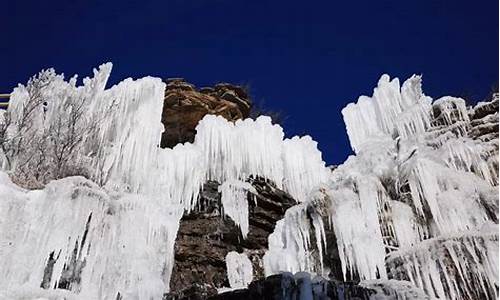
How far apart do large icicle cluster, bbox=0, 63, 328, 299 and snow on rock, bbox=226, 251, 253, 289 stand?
0.82 m

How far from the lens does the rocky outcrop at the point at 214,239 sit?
43.7 feet

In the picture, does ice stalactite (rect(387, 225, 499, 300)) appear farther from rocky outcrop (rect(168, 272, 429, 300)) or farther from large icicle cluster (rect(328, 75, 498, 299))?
rocky outcrop (rect(168, 272, 429, 300))

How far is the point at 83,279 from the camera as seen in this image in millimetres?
9469

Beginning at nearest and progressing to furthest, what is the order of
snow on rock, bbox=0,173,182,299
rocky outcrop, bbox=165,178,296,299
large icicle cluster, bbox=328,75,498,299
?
large icicle cluster, bbox=328,75,498,299 → snow on rock, bbox=0,173,182,299 → rocky outcrop, bbox=165,178,296,299

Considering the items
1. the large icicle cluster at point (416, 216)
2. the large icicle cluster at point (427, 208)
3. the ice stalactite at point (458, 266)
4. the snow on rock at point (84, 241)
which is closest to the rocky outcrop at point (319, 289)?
the large icicle cluster at point (416, 216)

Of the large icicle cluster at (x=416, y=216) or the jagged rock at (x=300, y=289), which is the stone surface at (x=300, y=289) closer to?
the jagged rock at (x=300, y=289)

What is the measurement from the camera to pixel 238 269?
42.9ft

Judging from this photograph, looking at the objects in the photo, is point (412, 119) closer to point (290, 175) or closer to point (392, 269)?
point (290, 175)

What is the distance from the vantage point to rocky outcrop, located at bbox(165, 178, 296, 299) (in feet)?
43.7

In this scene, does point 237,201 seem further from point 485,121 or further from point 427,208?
point 485,121

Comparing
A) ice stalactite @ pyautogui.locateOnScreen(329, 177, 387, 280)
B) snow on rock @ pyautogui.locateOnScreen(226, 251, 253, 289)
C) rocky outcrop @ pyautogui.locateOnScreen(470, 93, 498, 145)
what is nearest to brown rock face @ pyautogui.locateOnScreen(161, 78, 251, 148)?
snow on rock @ pyautogui.locateOnScreen(226, 251, 253, 289)

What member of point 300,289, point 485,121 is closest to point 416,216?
point 485,121

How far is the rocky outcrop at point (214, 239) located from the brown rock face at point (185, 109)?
4217 millimetres

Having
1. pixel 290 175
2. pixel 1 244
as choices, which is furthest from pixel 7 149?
pixel 290 175
